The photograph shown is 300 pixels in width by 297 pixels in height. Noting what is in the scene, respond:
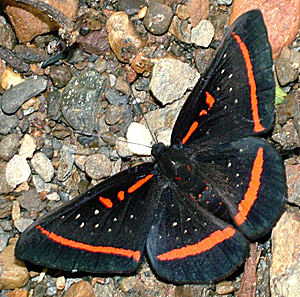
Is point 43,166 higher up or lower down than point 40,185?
higher up

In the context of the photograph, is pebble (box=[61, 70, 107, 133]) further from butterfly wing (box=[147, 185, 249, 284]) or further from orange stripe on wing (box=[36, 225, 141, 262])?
orange stripe on wing (box=[36, 225, 141, 262])

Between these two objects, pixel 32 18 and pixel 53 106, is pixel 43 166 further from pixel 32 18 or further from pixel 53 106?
pixel 32 18

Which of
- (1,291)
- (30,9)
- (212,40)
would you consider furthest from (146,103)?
(1,291)

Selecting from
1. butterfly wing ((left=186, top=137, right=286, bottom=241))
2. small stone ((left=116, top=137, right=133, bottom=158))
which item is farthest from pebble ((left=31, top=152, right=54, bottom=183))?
butterfly wing ((left=186, top=137, right=286, bottom=241))

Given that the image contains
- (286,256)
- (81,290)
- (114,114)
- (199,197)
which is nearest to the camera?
(199,197)

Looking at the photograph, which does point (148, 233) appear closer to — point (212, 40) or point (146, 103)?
point (146, 103)

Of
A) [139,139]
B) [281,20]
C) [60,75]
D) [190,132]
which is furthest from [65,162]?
[281,20]
